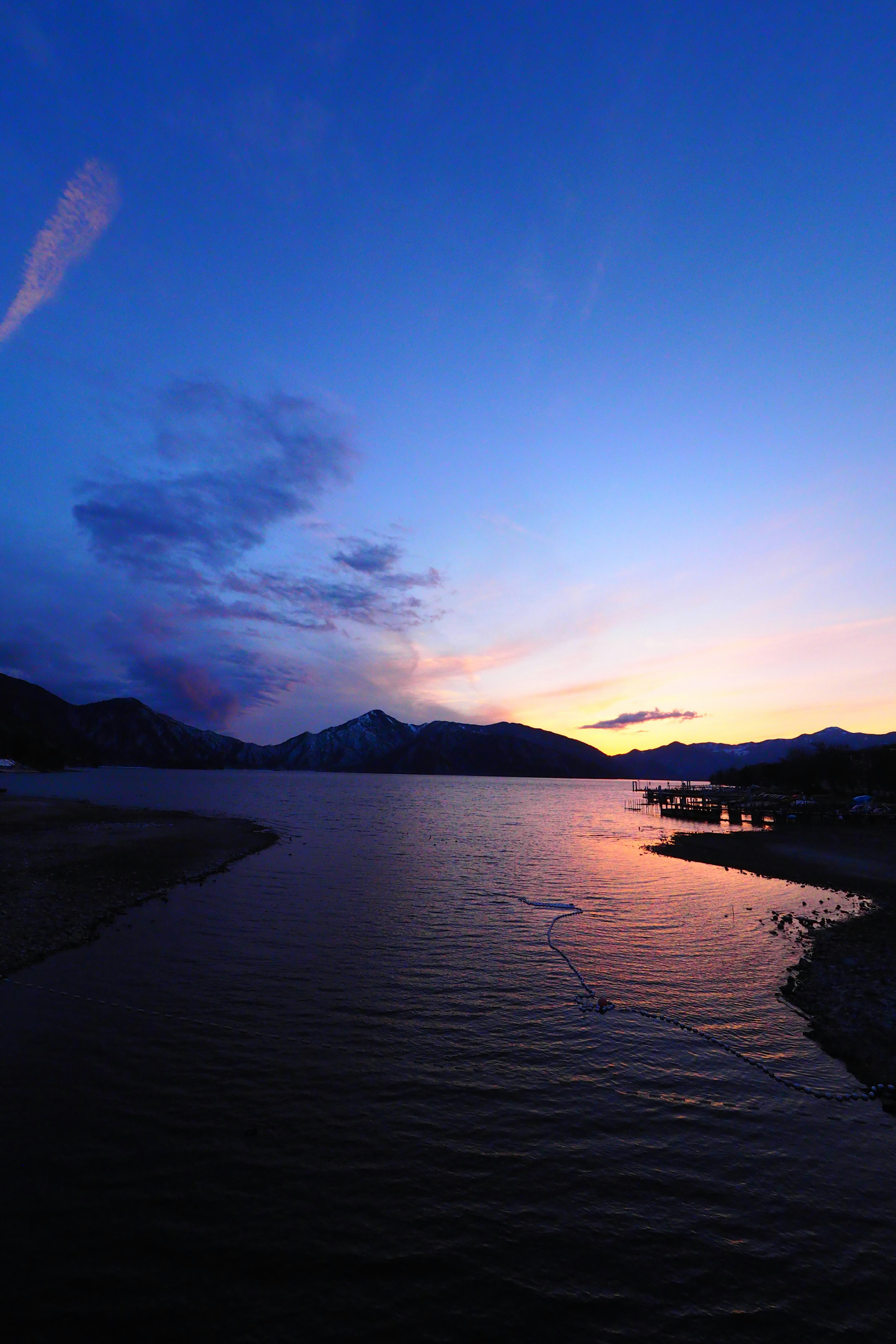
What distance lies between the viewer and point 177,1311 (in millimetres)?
8352

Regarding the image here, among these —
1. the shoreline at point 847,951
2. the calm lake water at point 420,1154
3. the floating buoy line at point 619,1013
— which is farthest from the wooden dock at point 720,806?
the calm lake water at point 420,1154

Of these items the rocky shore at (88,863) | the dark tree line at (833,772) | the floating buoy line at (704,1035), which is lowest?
the floating buoy line at (704,1035)

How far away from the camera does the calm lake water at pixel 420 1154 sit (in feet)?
28.9

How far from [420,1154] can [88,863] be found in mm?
36725

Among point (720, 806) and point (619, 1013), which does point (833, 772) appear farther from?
point (619, 1013)

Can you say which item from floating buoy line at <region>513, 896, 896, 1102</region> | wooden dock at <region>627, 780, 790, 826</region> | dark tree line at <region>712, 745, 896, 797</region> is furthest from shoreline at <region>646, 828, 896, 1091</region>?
dark tree line at <region>712, 745, 896, 797</region>

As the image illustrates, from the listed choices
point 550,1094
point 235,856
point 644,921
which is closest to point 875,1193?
point 550,1094

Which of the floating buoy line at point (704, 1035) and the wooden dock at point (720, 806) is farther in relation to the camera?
the wooden dock at point (720, 806)

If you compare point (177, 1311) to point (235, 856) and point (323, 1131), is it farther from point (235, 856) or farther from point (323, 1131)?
point (235, 856)

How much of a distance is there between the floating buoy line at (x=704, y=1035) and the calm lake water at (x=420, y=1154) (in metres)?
0.39

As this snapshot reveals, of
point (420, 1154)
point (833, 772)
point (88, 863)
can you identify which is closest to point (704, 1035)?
point (420, 1154)

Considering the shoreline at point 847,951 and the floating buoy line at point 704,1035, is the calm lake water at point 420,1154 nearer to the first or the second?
the floating buoy line at point 704,1035

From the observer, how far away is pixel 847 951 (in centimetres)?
2600

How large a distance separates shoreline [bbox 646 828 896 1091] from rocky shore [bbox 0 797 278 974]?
1093 inches
